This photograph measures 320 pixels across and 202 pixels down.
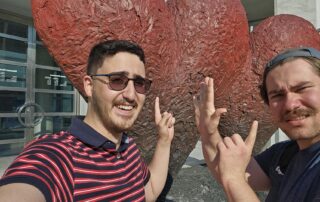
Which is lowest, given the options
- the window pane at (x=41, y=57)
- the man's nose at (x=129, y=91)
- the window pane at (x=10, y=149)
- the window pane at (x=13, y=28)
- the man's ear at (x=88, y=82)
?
the window pane at (x=10, y=149)

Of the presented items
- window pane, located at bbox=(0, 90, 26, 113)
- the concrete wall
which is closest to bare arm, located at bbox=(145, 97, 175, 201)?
the concrete wall

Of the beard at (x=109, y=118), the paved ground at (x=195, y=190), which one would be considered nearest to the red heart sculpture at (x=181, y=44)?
the paved ground at (x=195, y=190)

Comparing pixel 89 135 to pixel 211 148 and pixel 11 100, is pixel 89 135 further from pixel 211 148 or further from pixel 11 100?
pixel 11 100

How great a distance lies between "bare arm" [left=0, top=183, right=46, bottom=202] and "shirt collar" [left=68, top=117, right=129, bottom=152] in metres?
0.34

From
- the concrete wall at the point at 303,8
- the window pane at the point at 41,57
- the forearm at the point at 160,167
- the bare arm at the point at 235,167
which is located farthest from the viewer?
the window pane at the point at 41,57

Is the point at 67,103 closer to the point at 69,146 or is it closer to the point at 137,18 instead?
the point at 137,18

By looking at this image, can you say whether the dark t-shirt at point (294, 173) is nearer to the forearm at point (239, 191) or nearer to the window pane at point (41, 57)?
the forearm at point (239, 191)

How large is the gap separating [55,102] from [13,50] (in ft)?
5.81

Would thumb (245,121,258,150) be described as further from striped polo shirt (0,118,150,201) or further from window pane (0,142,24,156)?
window pane (0,142,24,156)

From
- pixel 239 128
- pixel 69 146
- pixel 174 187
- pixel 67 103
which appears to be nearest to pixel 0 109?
pixel 67 103

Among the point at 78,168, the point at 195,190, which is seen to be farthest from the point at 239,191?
the point at 195,190

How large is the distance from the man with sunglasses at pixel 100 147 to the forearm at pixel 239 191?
18.1 inches

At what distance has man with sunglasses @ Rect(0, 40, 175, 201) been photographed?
102 cm

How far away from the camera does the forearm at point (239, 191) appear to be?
3.25ft
